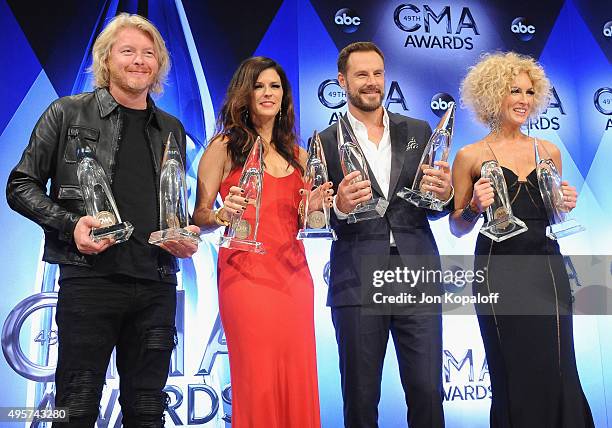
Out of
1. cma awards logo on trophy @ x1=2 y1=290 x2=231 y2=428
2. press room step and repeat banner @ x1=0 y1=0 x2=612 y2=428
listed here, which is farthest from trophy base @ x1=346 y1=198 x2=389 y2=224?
cma awards logo on trophy @ x1=2 y1=290 x2=231 y2=428

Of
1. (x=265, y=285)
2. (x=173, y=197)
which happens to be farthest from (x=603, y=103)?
(x=173, y=197)

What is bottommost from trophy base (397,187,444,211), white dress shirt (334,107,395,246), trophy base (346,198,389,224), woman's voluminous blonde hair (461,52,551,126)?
trophy base (346,198,389,224)

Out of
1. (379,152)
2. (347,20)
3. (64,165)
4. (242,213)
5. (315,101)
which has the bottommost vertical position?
(242,213)

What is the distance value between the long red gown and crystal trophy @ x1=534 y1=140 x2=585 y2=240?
40.9 inches

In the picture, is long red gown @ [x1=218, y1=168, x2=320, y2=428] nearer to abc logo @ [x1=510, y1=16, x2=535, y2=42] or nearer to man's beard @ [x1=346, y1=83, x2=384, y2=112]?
man's beard @ [x1=346, y1=83, x2=384, y2=112]

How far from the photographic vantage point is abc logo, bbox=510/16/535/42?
4750mm

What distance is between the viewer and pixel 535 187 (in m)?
3.02

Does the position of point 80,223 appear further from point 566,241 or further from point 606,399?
point 606,399

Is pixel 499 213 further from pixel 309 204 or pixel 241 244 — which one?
pixel 241 244

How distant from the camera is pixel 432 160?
280cm

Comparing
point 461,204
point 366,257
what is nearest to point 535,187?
point 461,204

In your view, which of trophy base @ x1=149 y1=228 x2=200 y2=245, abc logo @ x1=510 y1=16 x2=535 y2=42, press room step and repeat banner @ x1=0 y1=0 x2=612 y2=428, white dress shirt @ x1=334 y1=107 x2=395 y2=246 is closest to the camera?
trophy base @ x1=149 y1=228 x2=200 y2=245

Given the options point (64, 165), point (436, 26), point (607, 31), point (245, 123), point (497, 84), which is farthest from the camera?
point (607, 31)

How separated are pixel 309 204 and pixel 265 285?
0.36 metres
